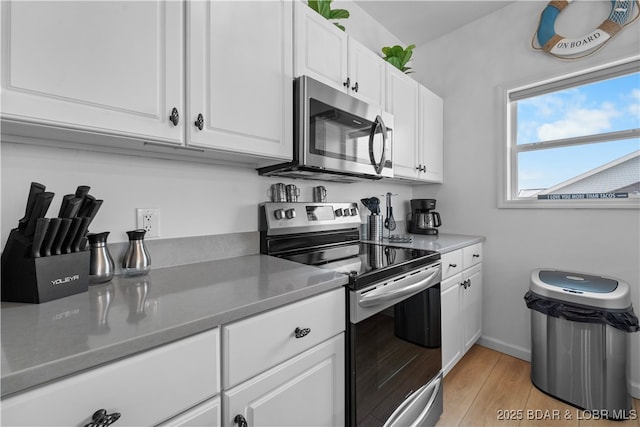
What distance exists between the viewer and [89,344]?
1.75 ft

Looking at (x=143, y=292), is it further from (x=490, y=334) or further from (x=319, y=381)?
(x=490, y=334)

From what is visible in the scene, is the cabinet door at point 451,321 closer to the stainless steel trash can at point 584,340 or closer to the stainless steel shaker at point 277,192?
the stainless steel trash can at point 584,340

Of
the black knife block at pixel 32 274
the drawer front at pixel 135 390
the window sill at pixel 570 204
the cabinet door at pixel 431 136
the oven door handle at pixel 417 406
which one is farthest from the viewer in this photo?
the cabinet door at pixel 431 136

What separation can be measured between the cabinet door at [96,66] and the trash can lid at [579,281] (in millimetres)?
2286

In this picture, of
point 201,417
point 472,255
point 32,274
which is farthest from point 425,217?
point 32,274

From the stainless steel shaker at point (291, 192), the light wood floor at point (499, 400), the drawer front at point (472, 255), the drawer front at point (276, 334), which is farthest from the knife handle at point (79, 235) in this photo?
the drawer front at point (472, 255)

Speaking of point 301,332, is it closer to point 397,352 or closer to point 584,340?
point 397,352

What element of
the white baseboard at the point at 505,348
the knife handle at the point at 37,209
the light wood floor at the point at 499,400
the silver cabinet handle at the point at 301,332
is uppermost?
the knife handle at the point at 37,209

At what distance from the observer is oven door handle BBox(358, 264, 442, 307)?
109 cm

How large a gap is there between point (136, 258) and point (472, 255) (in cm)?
217

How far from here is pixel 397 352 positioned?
1.29 meters

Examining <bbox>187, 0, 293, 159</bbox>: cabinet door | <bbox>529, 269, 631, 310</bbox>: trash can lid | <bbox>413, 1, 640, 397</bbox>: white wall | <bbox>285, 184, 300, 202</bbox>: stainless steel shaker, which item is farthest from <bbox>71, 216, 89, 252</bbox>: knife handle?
<bbox>413, 1, 640, 397</bbox>: white wall

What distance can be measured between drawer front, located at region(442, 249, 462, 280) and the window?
0.76 metres

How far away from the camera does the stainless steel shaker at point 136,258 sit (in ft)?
3.39
